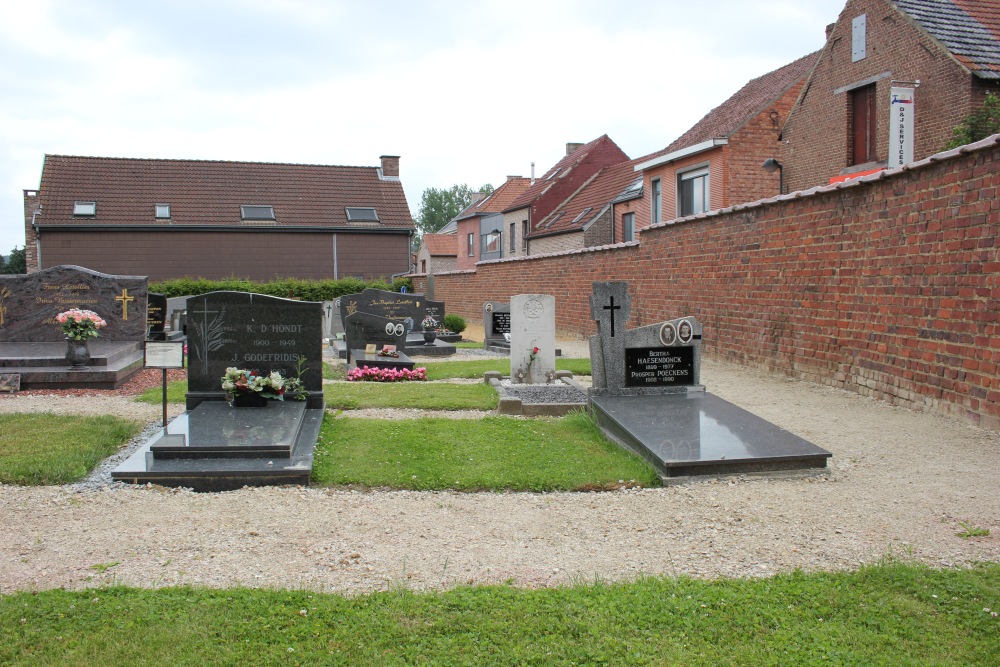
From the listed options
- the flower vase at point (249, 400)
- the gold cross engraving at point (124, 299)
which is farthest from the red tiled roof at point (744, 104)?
the flower vase at point (249, 400)

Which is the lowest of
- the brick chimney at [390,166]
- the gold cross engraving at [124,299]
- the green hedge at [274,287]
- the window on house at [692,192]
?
the gold cross engraving at [124,299]

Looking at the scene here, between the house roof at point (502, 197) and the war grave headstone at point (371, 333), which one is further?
the house roof at point (502, 197)

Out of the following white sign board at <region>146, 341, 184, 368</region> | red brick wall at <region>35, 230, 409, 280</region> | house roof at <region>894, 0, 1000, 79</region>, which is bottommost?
white sign board at <region>146, 341, 184, 368</region>

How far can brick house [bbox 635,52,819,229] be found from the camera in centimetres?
2294

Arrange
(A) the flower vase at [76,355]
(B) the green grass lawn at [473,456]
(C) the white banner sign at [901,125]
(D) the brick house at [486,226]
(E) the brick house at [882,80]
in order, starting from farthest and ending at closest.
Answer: (D) the brick house at [486,226] → (C) the white banner sign at [901,125] → (E) the brick house at [882,80] → (A) the flower vase at [76,355] → (B) the green grass lawn at [473,456]

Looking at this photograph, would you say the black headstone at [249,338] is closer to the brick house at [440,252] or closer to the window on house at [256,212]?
the window on house at [256,212]

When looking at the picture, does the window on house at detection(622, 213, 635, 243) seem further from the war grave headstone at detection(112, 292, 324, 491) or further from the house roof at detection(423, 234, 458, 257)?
the house roof at detection(423, 234, 458, 257)

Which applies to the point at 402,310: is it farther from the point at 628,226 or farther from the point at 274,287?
the point at 628,226

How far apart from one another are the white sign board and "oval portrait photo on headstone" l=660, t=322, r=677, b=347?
16.3ft

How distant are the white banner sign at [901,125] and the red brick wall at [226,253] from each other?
990 inches

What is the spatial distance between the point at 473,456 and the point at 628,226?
84.2 feet

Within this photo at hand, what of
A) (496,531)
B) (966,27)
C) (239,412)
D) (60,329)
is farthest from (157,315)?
(966,27)

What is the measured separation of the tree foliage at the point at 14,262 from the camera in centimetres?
6545

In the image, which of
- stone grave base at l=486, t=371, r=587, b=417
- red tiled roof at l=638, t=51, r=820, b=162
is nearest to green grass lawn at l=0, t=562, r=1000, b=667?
stone grave base at l=486, t=371, r=587, b=417
